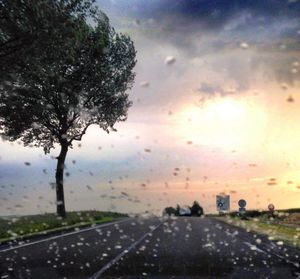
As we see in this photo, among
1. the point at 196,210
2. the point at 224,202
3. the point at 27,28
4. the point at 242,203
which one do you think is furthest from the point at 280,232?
the point at 196,210

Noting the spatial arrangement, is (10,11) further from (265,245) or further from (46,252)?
(265,245)

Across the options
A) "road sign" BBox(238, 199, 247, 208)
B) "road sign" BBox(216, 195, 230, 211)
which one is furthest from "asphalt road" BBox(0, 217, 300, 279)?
"road sign" BBox(216, 195, 230, 211)

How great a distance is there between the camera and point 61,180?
43688mm

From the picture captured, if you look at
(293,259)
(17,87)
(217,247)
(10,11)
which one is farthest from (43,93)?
(293,259)

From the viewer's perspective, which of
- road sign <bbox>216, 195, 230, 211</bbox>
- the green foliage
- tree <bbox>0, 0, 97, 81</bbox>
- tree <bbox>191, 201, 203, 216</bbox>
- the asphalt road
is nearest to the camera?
the asphalt road

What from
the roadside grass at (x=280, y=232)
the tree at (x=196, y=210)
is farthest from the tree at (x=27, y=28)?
the tree at (x=196, y=210)

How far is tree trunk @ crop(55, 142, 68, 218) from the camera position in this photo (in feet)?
141

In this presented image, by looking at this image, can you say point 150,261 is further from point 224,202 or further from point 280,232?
point 224,202

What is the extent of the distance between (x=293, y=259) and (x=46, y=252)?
6.61 metres

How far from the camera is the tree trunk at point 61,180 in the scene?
141ft

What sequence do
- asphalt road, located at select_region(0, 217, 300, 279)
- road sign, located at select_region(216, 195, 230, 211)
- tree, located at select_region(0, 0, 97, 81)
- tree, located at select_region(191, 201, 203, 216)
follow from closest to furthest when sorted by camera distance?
asphalt road, located at select_region(0, 217, 300, 279) < tree, located at select_region(0, 0, 97, 81) < road sign, located at select_region(216, 195, 230, 211) < tree, located at select_region(191, 201, 203, 216)

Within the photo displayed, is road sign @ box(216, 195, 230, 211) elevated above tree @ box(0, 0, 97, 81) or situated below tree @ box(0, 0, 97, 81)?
below

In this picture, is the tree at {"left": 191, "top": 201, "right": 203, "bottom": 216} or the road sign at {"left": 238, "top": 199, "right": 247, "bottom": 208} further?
the tree at {"left": 191, "top": 201, "right": 203, "bottom": 216}

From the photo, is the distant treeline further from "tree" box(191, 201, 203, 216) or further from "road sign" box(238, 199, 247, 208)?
"road sign" box(238, 199, 247, 208)
